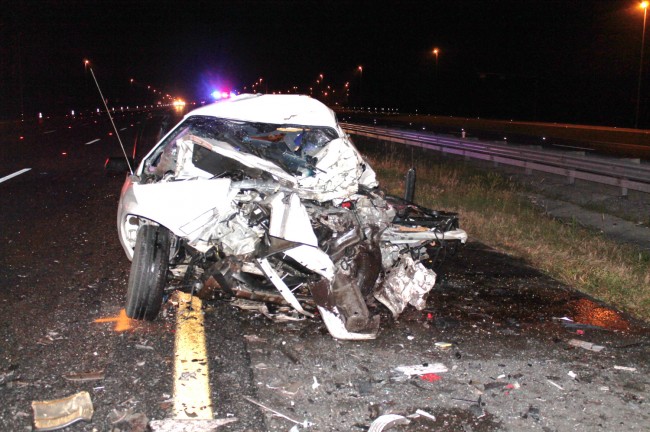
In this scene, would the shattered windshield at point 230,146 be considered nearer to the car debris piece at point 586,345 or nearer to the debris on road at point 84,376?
the debris on road at point 84,376

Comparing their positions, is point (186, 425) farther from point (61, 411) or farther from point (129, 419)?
point (61, 411)

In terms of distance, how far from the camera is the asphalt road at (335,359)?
330 centimetres

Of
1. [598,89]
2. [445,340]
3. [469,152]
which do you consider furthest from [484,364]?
[598,89]

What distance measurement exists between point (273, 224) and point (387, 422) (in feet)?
5.14

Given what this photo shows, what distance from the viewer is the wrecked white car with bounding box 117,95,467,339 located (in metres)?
4.22

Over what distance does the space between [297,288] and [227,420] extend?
152 cm

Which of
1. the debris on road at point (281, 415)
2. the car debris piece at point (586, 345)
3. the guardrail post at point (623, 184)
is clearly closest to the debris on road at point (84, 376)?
the debris on road at point (281, 415)

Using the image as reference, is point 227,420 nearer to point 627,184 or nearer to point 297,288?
point 297,288

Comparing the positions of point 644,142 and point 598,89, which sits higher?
point 598,89

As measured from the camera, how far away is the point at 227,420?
124 inches

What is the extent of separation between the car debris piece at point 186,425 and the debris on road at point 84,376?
673 millimetres

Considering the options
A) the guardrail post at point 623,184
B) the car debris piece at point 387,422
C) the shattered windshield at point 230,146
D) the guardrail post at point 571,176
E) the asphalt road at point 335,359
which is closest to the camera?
the car debris piece at point 387,422

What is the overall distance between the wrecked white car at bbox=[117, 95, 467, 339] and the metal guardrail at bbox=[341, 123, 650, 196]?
6.98 m

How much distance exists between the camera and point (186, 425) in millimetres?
3074
